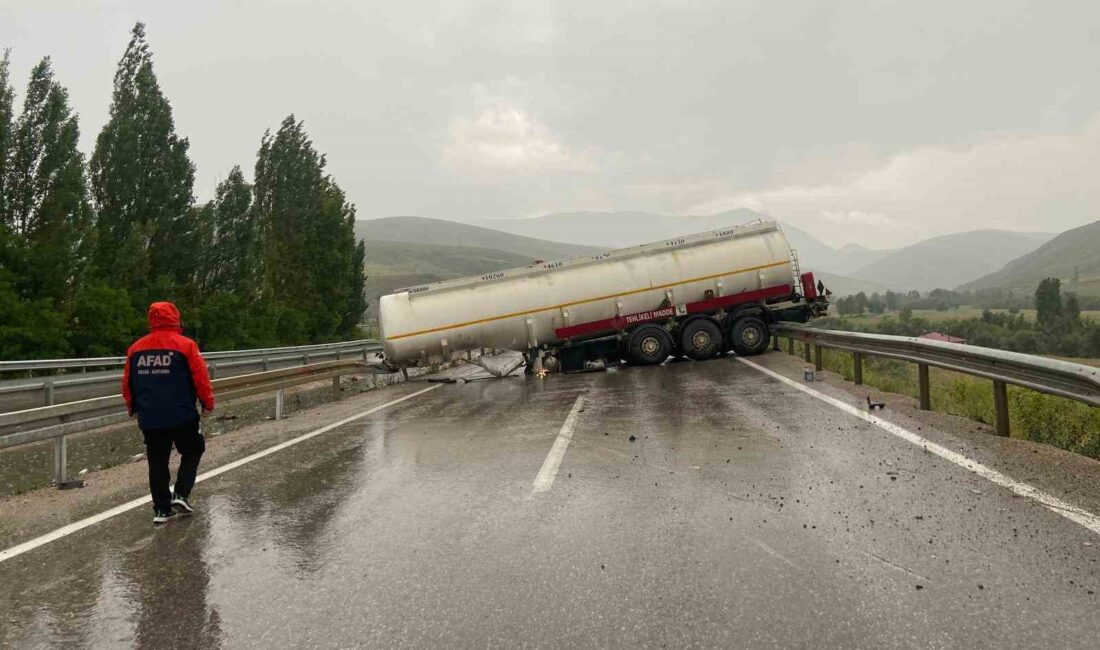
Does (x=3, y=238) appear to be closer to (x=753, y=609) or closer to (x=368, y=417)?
(x=368, y=417)

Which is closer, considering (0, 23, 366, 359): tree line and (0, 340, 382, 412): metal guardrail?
(0, 340, 382, 412): metal guardrail

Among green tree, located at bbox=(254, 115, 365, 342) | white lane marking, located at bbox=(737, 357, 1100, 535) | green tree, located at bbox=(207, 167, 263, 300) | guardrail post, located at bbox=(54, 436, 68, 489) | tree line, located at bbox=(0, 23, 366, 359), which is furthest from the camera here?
green tree, located at bbox=(254, 115, 365, 342)

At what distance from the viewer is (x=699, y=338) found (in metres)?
17.5

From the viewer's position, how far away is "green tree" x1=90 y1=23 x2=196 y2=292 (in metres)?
26.3

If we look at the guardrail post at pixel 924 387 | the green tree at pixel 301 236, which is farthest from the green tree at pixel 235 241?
the guardrail post at pixel 924 387

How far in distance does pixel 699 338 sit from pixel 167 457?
14217 mm

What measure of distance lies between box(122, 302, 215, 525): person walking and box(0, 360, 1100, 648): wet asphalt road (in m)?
0.29

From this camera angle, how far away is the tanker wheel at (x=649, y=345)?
1734 cm

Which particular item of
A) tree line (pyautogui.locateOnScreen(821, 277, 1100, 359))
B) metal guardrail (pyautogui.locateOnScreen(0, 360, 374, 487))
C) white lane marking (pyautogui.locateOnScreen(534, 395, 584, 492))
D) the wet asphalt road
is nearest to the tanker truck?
metal guardrail (pyautogui.locateOnScreen(0, 360, 374, 487))

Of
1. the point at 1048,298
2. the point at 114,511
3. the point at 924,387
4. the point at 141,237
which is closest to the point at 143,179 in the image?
the point at 141,237

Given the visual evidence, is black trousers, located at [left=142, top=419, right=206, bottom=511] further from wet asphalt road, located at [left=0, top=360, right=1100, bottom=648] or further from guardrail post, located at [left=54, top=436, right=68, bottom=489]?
guardrail post, located at [left=54, top=436, right=68, bottom=489]

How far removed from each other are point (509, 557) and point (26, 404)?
12502mm

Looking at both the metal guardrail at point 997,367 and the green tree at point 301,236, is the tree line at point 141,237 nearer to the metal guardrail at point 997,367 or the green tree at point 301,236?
the green tree at point 301,236

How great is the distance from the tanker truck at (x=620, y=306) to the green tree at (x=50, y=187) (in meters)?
12.7
